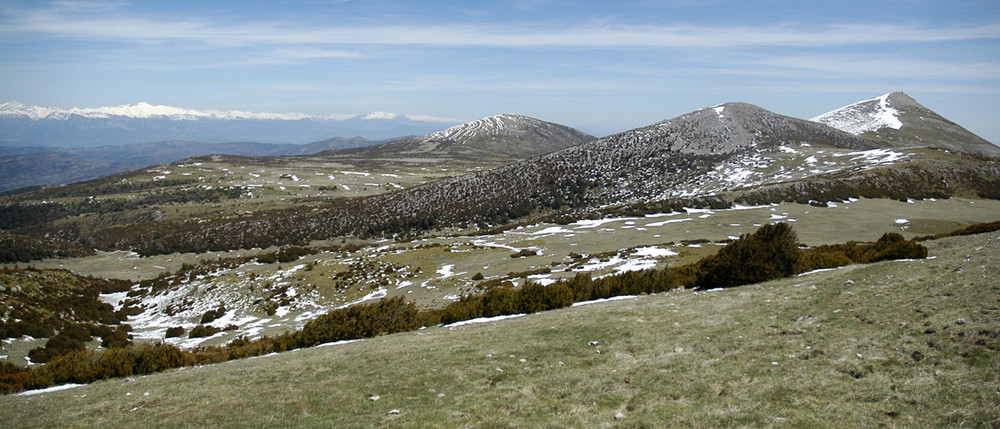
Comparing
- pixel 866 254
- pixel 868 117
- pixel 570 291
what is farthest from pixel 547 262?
pixel 868 117

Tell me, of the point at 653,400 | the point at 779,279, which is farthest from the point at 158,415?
the point at 779,279

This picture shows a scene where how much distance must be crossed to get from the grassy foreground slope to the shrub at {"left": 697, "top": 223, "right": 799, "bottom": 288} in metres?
4.04

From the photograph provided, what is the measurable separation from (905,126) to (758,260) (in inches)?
7620

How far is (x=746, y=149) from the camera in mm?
94562

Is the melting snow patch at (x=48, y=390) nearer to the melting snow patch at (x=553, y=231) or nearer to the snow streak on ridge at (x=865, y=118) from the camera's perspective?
the melting snow patch at (x=553, y=231)

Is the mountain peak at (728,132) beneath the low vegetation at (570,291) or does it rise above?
above

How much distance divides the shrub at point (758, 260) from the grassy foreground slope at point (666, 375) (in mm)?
4040

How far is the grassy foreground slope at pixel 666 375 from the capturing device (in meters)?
7.20

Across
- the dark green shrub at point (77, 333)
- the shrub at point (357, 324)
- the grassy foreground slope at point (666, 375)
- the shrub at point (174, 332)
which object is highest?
the grassy foreground slope at point (666, 375)

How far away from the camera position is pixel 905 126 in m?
161

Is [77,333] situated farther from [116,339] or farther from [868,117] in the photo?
[868,117]

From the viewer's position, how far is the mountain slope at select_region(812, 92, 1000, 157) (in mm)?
143887

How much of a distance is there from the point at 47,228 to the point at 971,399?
527 ft

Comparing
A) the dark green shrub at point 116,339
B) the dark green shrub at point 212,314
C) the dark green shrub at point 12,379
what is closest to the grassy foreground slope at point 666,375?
the dark green shrub at point 12,379
